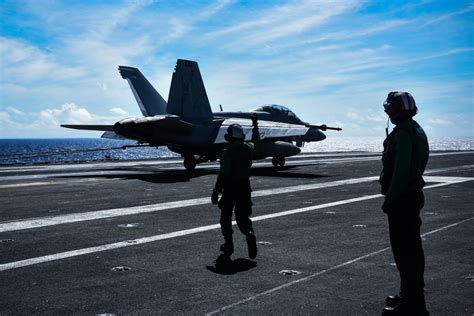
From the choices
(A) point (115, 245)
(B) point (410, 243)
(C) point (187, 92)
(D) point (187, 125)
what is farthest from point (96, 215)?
(C) point (187, 92)

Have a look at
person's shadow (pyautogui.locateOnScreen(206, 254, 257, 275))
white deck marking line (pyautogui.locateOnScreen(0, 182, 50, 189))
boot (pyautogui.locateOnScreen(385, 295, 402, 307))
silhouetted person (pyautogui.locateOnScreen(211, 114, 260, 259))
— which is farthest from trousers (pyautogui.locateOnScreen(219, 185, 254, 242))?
white deck marking line (pyautogui.locateOnScreen(0, 182, 50, 189))

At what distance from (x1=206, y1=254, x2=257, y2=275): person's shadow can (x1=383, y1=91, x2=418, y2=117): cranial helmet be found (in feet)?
10.3

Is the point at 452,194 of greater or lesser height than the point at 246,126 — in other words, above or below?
below

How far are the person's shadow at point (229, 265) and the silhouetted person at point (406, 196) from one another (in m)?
2.38

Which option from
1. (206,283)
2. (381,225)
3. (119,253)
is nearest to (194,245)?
(119,253)

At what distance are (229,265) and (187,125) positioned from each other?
1815 cm

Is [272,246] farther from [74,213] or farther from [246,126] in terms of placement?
[246,126]

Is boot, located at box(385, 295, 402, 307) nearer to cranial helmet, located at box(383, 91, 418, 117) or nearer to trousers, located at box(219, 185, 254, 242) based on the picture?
cranial helmet, located at box(383, 91, 418, 117)

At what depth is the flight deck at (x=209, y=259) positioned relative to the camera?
538 centimetres

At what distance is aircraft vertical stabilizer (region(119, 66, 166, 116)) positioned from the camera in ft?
98.8

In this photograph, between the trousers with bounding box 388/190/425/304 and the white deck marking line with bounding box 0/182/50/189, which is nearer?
the trousers with bounding box 388/190/425/304

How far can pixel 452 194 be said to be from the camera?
16203mm

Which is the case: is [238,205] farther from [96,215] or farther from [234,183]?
[96,215]

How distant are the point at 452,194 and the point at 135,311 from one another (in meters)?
13.9
